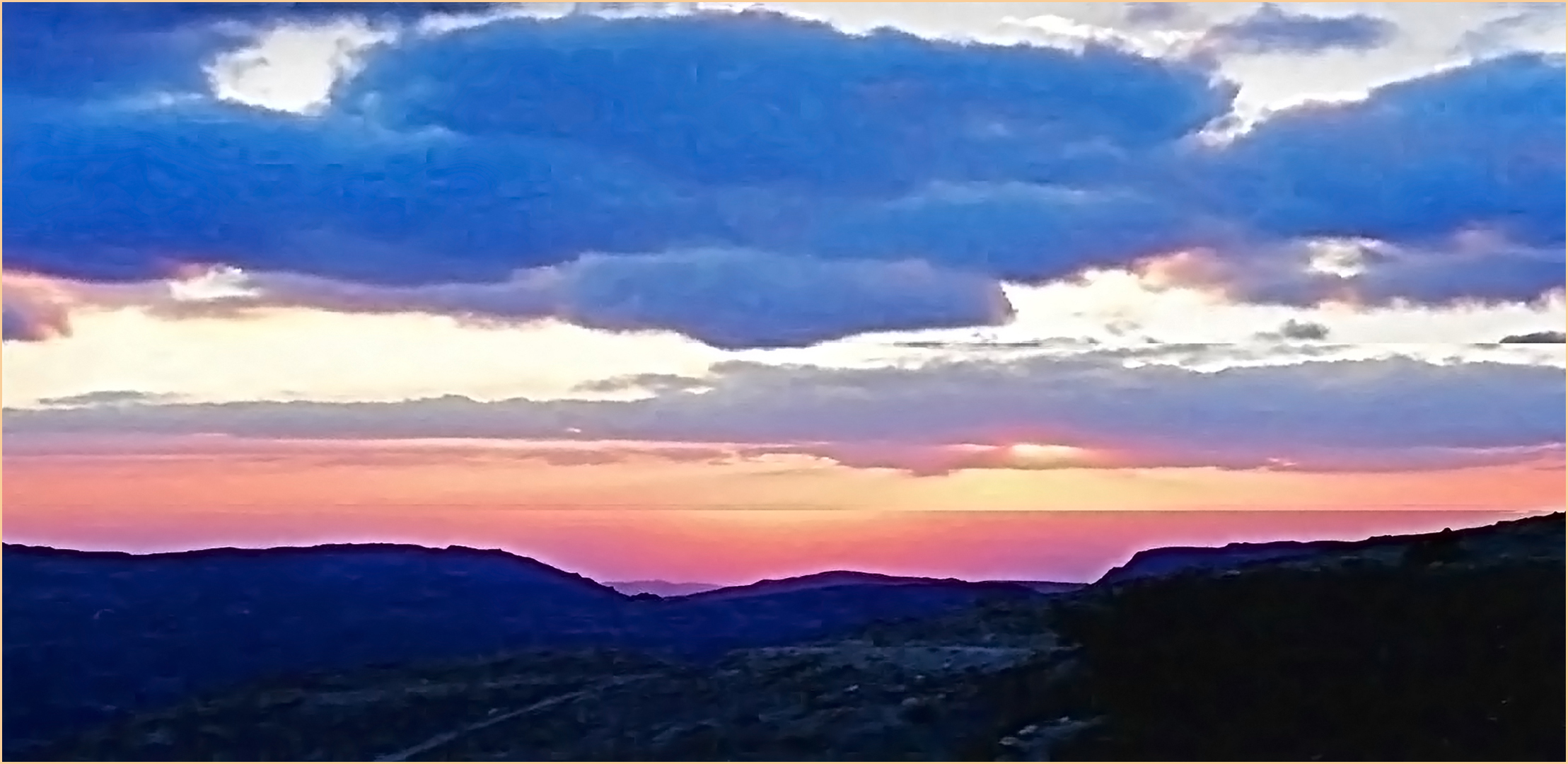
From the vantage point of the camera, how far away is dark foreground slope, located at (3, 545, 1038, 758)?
5469 millimetres

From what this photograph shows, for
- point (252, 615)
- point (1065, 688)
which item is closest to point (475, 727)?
point (252, 615)

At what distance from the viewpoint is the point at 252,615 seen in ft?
18.6

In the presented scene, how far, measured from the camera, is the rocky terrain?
5305mm

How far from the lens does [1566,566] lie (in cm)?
563

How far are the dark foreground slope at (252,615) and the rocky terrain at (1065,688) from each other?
0.31ft

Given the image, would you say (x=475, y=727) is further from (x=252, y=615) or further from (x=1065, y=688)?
(x=1065, y=688)

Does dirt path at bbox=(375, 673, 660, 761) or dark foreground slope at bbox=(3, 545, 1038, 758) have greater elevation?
dark foreground slope at bbox=(3, 545, 1038, 758)

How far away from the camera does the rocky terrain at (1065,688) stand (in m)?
5.30

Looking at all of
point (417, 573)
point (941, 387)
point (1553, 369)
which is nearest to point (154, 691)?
point (417, 573)

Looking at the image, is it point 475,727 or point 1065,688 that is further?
point 1065,688

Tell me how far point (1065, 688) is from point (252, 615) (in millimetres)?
3586

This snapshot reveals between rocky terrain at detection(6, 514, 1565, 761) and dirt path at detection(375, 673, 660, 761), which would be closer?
rocky terrain at detection(6, 514, 1565, 761)

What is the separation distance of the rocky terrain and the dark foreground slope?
9 cm

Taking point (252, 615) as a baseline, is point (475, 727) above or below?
below
